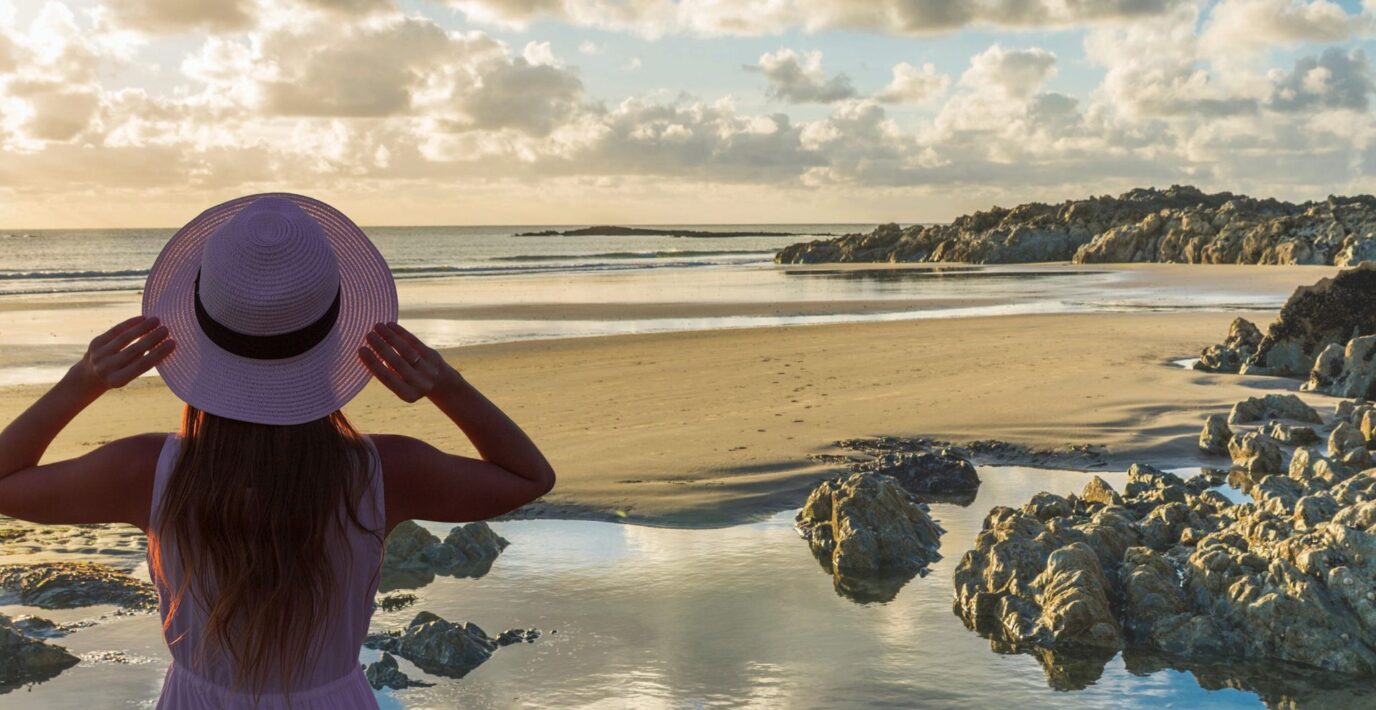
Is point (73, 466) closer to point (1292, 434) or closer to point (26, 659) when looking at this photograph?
point (26, 659)

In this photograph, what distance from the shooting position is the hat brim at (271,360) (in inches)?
74.3

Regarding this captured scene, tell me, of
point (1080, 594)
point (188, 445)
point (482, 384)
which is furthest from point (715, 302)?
point (188, 445)

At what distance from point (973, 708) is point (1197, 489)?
3.72 metres

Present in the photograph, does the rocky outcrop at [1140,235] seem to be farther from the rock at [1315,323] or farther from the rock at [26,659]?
the rock at [26,659]

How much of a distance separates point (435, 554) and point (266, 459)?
4834 mm

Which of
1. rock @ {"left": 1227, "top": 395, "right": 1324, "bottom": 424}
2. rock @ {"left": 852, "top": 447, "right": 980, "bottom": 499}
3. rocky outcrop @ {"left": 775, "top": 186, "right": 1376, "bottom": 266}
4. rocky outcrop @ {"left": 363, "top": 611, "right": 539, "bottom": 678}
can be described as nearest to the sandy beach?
rock @ {"left": 1227, "top": 395, "right": 1324, "bottom": 424}

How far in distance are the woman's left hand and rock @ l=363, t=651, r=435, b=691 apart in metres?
3.30

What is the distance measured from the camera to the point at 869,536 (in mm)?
6637

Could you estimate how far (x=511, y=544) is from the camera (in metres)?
7.15

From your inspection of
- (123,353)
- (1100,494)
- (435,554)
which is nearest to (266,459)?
(123,353)

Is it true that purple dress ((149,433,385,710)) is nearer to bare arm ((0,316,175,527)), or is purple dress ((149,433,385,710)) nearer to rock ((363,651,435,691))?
bare arm ((0,316,175,527))

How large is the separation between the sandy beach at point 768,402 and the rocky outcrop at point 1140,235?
36.2 m

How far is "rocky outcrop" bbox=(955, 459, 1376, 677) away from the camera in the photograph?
5.29 meters

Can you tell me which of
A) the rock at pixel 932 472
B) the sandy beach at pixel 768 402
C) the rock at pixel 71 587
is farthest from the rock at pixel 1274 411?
the rock at pixel 71 587
